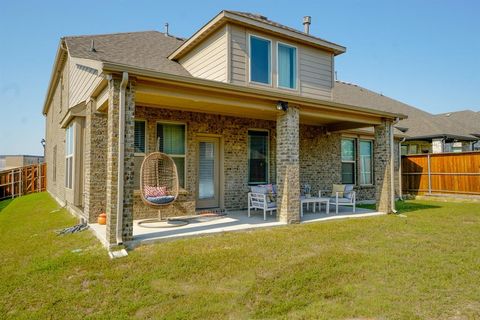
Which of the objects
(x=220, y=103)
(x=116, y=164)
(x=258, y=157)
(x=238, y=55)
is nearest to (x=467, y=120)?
(x=258, y=157)

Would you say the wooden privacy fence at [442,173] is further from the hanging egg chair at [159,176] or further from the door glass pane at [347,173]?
the hanging egg chair at [159,176]

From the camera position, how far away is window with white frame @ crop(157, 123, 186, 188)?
8.36m

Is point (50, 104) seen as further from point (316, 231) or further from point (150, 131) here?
point (316, 231)

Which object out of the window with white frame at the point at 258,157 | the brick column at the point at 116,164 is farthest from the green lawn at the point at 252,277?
the window with white frame at the point at 258,157

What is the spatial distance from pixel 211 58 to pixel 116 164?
213 inches

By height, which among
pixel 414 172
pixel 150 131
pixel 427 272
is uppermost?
pixel 150 131

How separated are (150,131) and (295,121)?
12.1 feet

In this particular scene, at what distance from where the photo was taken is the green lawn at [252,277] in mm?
3338

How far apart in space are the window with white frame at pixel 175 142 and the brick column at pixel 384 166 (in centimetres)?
587

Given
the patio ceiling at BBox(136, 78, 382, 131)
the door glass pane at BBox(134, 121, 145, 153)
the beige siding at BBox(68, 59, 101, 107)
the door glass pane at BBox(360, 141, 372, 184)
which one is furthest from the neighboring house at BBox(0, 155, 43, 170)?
the door glass pane at BBox(360, 141, 372, 184)

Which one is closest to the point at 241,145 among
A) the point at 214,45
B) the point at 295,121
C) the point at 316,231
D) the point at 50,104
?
the point at 295,121

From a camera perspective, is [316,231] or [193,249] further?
[316,231]

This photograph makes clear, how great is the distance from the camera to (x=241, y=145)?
381 inches

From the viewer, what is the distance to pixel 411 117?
749 inches
